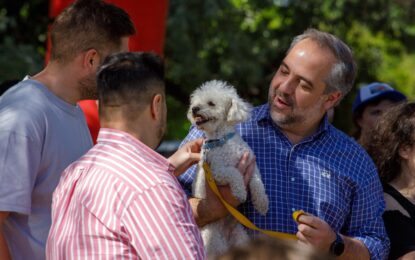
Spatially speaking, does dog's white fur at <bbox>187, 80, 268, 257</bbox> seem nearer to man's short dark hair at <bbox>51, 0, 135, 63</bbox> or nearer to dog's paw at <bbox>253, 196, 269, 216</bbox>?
dog's paw at <bbox>253, 196, 269, 216</bbox>

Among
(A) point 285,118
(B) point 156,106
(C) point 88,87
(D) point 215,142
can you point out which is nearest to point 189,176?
(D) point 215,142

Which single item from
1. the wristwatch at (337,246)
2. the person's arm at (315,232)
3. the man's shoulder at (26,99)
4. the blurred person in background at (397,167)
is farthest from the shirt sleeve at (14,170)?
the blurred person in background at (397,167)

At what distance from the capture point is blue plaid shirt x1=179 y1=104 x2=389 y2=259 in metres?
3.82

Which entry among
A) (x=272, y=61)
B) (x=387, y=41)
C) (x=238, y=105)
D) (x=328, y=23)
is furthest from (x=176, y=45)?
(x=238, y=105)

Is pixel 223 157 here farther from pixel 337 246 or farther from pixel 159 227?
pixel 159 227

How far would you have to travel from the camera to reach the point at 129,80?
9.36 feet

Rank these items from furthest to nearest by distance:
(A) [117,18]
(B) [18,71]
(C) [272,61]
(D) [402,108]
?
(C) [272,61]
(B) [18,71]
(D) [402,108]
(A) [117,18]

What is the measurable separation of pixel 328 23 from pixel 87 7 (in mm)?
10582

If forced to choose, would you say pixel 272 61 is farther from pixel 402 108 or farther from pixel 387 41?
pixel 402 108

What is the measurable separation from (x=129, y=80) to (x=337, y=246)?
1.41 metres

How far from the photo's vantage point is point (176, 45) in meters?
10.7

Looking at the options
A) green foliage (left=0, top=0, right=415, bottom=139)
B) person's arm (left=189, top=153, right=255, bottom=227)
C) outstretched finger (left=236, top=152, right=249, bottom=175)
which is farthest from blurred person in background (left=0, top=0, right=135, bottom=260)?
green foliage (left=0, top=0, right=415, bottom=139)

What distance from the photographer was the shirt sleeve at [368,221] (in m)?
3.89

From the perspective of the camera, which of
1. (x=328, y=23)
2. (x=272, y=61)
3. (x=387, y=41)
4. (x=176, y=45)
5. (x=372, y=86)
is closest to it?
(x=372, y=86)
